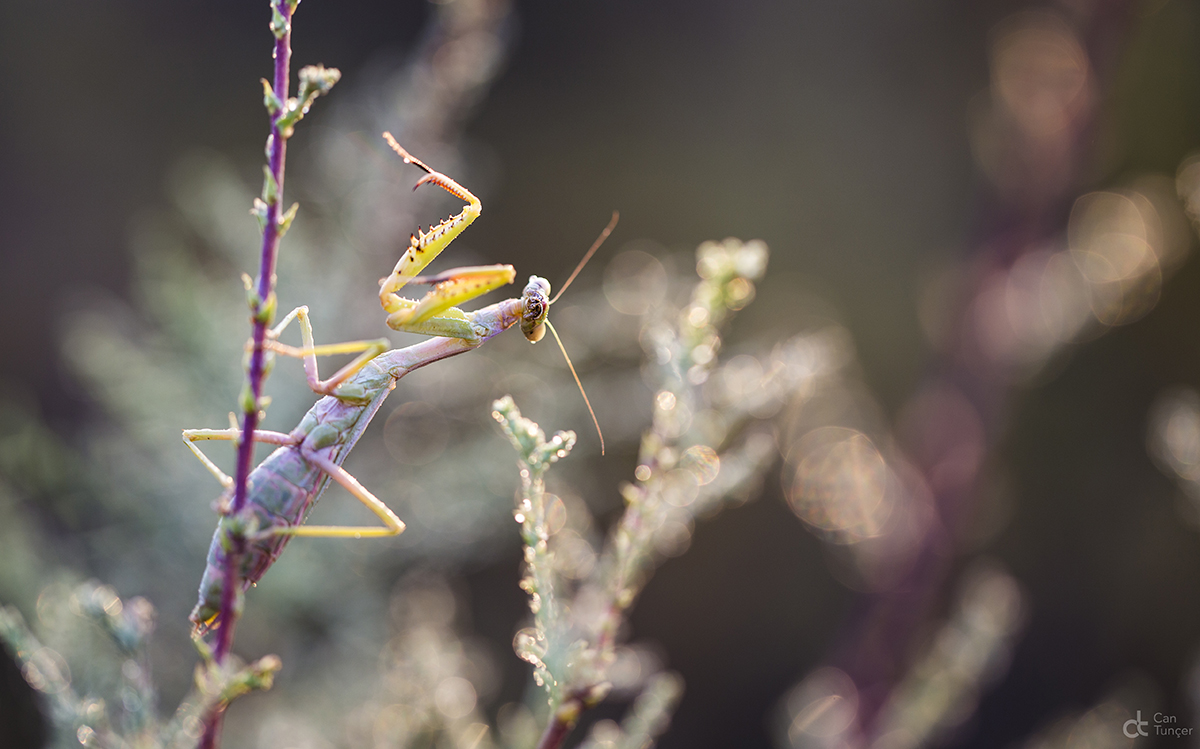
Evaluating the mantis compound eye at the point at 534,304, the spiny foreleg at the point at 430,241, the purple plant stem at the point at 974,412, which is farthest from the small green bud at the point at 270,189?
the purple plant stem at the point at 974,412

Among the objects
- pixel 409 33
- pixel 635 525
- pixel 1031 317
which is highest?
pixel 409 33

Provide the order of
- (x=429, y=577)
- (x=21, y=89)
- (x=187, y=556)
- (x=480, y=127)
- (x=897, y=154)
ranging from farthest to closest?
1. (x=897, y=154)
2. (x=480, y=127)
3. (x=21, y=89)
4. (x=429, y=577)
5. (x=187, y=556)

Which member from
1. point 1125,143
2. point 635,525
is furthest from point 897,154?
point 635,525

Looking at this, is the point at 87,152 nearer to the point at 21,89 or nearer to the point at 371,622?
the point at 21,89

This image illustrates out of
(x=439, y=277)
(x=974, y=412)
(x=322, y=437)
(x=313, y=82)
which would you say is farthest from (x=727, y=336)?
(x=313, y=82)

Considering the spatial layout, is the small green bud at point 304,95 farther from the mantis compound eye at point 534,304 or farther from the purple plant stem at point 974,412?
the purple plant stem at point 974,412

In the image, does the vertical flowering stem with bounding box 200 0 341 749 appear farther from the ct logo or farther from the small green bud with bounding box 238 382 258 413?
the ct logo
